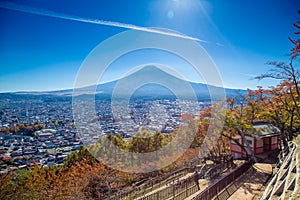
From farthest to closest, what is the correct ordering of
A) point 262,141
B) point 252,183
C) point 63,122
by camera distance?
point 63,122 → point 262,141 → point 252,183

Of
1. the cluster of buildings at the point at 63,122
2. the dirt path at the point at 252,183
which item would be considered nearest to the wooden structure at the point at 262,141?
the dirt path at the point at 252,183

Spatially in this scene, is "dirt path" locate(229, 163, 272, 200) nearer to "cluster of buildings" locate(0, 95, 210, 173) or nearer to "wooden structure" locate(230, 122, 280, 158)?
"wooden structure" locate(230, 122, 280, 158)

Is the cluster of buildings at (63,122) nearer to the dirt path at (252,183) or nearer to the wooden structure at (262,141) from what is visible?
the wooden structure at (262,141)

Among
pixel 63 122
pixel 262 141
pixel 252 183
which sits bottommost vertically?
pixel 63 122

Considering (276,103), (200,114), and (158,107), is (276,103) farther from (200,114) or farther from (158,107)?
(158,107)

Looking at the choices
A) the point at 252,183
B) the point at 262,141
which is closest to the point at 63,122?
the point at 262,141

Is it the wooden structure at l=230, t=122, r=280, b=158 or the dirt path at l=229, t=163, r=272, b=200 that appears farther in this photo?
the wooden structure at l=230, t=122, r=280, b=158

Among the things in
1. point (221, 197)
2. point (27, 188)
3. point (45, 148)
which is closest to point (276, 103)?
point (221, 197)

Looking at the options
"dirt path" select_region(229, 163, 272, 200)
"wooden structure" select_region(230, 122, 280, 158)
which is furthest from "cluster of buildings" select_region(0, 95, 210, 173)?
"dirt path" select_region(229, 163, 272, 200)

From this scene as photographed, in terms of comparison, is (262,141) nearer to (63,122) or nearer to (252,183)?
(252,183)

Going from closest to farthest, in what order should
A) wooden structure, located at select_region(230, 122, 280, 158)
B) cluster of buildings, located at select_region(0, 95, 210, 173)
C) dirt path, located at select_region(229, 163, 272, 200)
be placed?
1. dirt path, located at select_region(229, 163, 272, 200)
2. wooden structure, located at select_region(230, 122, 280, 158)
3. cluster of buildings, located at select_region(0, 95, 210, 173)

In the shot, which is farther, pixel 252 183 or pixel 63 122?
pixel 63 122
